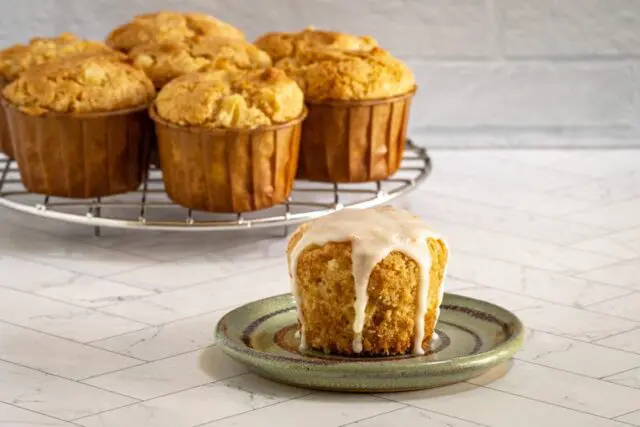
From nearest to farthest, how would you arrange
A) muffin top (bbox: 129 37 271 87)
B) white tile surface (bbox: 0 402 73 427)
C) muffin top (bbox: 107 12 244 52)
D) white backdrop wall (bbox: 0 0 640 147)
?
1. white tile surface (bbox: 0 402 73 427)
2. muffin top (bbox: 129 37 271 87)
3. muffin top (bbox: 107 12 244 52)
4. white backdrop wall (bbox: 0 0 640 147)

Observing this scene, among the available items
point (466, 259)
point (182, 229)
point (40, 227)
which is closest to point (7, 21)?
point (40, 227)

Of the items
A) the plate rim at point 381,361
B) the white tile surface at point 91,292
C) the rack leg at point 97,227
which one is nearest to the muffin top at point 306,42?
the rack leg at point 97,227

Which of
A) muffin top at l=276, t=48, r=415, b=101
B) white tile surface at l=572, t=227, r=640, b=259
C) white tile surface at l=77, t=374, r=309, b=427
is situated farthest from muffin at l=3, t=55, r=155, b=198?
white tile surface at l=572, t=227, r=640, b=259

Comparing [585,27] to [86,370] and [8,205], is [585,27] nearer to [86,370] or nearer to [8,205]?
[8,205]

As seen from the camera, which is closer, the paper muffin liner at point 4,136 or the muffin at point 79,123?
the muffin at point 79,123

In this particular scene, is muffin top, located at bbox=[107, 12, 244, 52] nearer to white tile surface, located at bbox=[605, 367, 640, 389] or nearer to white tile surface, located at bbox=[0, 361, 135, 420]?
white tile surface, located at bbox=[0, 361, 135, 420]

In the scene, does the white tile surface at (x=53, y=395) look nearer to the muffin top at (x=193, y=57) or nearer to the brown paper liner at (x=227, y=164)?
the brown paper liner at (x=227, y=164)
